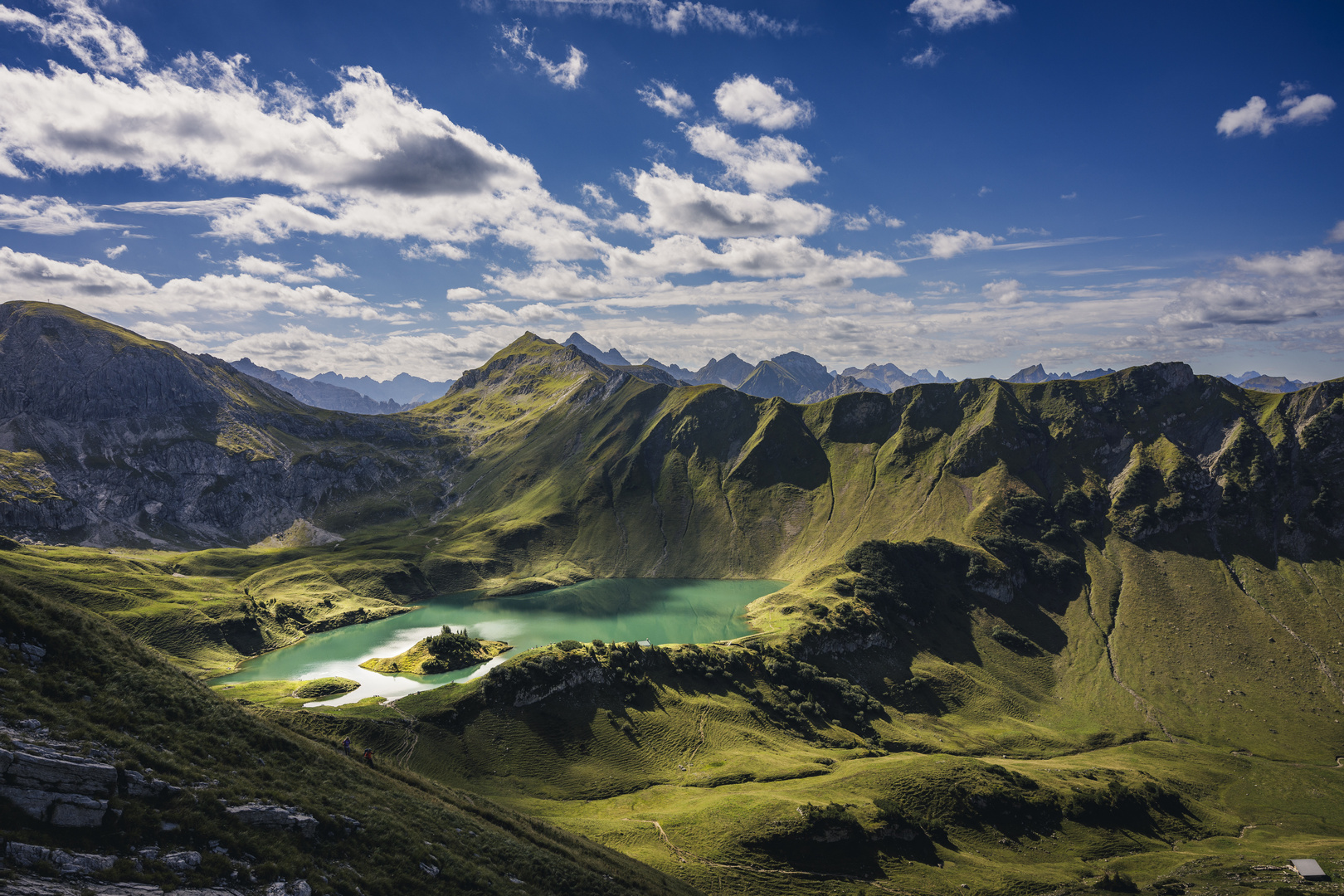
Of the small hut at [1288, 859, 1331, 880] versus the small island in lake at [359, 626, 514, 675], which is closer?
the small hut at [1288, 859, 1331, 880]

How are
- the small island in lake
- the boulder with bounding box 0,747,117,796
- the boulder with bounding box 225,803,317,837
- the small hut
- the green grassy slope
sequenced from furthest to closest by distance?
the small island in lake → the small hut → the boulder with bounding box 225,803,317,837 → the green grassy slope → the boulder with bounding box 0,747,117,796

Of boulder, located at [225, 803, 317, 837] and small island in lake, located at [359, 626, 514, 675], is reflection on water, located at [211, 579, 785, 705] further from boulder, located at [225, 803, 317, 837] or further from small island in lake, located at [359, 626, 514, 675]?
boulder, located at [225, 803, 317, 837]

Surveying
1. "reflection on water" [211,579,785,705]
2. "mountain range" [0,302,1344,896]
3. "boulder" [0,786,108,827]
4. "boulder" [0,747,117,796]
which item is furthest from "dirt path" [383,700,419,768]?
"boulder" [0,786,108,827]

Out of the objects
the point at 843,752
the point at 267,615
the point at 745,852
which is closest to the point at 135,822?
the point at 745,852

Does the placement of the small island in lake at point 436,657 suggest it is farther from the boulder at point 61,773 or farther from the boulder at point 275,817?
the boulder at point 61,773

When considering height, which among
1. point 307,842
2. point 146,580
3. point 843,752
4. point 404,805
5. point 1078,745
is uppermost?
point 307,842

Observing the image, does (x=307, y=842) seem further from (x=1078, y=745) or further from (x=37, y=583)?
(x=37, y=583)

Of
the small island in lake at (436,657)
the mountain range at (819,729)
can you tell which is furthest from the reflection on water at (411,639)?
the mountain range at (819,729)

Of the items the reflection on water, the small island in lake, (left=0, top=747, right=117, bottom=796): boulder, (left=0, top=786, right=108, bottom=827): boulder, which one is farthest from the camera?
the small island in lake

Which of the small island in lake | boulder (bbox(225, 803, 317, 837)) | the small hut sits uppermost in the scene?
boulder (bbox(225, 803, 317, 837))
